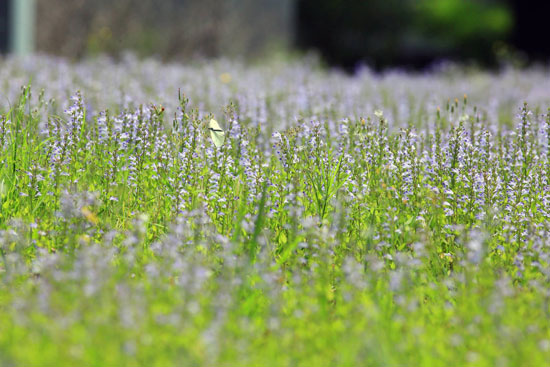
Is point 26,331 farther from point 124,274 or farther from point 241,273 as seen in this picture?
point 241,273

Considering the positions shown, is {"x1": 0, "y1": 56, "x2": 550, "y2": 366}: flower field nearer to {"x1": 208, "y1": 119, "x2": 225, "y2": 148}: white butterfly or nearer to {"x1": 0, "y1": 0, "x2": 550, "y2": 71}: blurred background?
{"x1": 208, "y1": 119, "x2": 225, "y2": 148}: white butterfly

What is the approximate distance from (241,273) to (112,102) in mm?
2943

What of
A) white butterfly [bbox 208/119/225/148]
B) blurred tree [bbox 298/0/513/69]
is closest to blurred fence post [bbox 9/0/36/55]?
white butterfly [bbox 208/119/225/148]

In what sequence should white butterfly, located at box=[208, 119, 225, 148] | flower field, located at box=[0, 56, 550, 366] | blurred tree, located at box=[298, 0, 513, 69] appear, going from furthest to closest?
blurred tree, located at box=[298, 0, 513, 69], white butterfly, located at box=[208, 119, 225, 148], flower field, located at box=[0, 56, 550, 366]

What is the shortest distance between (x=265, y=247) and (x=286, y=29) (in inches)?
475

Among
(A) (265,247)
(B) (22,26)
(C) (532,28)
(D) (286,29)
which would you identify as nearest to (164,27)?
(B) (22,26)

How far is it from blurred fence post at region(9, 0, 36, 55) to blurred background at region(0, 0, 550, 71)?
0.02 meters

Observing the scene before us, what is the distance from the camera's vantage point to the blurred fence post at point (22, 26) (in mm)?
10875

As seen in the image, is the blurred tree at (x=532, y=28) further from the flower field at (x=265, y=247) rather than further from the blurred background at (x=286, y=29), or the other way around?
the flower field at (x=265, y=247)

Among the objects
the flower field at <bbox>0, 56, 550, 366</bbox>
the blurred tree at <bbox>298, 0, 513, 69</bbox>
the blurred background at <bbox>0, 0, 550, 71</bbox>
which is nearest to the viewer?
the flower field at <bbox>0, 56, 550, 366</bbox>

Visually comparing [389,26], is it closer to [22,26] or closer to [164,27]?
[164,27]

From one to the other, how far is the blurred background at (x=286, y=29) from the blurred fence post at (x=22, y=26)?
0.05ft

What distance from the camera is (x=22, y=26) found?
11.0 meters

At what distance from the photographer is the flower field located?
2.45 meters
